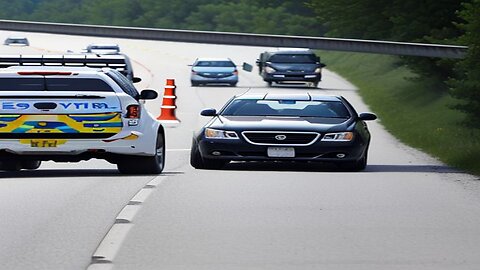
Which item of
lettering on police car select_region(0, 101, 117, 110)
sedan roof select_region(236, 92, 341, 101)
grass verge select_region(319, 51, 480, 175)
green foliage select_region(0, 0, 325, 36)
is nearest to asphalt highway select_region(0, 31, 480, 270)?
lettering on police car select_region(0, 101, 117, 110)

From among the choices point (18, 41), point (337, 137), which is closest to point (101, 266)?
point (337, 137)

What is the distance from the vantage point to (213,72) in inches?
2721

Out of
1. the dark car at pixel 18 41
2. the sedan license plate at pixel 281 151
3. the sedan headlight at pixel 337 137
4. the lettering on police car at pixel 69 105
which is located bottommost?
the dark car at pixel 18 41

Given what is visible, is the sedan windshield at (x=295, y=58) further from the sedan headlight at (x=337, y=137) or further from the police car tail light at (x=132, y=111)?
the police car tail light at (x=132, y=111)

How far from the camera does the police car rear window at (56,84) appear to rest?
792 inches

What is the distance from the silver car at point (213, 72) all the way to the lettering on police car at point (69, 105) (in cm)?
4902

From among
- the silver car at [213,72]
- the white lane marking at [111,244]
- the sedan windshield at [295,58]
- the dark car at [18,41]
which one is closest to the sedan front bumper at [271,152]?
the white lane marking at [111,244]

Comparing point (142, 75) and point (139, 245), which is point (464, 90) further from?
point (142, 75)

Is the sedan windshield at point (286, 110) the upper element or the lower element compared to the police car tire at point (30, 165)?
upper

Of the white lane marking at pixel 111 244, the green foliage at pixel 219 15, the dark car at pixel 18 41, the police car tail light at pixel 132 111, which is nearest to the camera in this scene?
the white lane marking at pixel 111 244

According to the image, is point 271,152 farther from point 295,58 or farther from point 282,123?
point 295,58

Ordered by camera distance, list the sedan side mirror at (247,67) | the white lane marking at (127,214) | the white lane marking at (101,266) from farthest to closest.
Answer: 1. the sedan side mirror at (247,67)
2. the white lane marking at (127,214)
3. the white lane marking at (101,266)

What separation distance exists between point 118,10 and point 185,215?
183m

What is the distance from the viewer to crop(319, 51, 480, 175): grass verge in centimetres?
2809
